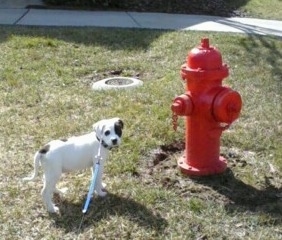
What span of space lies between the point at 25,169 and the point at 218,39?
4752 millimetres

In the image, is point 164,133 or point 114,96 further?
point 114,96

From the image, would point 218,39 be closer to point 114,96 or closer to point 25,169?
point 114,96

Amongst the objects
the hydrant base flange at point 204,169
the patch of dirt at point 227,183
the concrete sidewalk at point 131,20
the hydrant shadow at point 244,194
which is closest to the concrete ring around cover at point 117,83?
the patch of dirt at point 227,183

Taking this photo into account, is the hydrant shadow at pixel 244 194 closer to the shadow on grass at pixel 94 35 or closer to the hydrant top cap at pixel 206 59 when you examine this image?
the hydrant top cap at pixel 206 59

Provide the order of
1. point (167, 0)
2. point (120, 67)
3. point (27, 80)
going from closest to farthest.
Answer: point (27, 80) → point (120, 67) → point (167, 0)

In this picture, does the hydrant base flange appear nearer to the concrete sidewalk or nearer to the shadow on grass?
the shadow on grass

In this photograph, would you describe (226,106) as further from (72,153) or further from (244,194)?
(72,153)

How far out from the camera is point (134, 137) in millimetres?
4758

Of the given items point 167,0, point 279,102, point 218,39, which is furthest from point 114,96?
point 167,0

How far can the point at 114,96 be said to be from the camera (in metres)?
5.79

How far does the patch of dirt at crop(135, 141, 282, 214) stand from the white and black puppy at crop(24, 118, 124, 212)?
514 mm

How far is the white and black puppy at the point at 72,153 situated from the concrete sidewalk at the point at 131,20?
569 centimetres

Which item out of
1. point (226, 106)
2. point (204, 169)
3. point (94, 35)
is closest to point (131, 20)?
point (94, 35)

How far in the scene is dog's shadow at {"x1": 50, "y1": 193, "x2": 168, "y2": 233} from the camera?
138 inches
